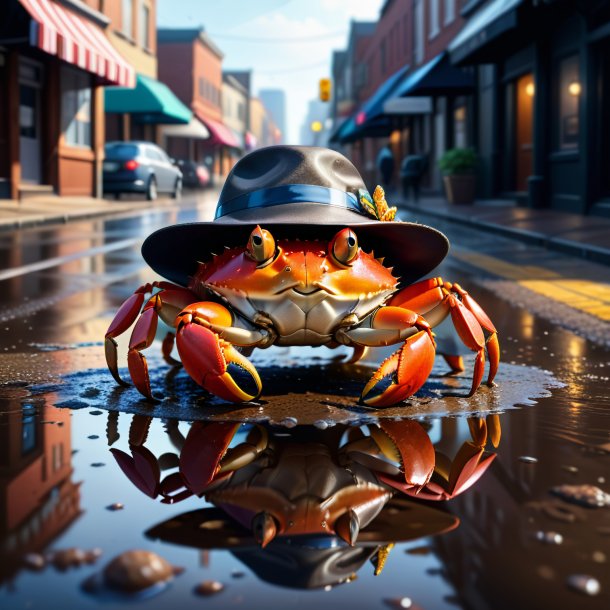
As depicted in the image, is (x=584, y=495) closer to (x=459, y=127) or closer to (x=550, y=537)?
(x=550, y=537)

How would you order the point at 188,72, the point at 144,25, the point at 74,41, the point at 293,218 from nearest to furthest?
the point at 293,218 → the point at 74,41 → the point at 144,25 → the point at 188,72

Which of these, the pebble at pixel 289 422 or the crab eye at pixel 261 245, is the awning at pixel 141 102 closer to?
the crab eye at pixel 261 245

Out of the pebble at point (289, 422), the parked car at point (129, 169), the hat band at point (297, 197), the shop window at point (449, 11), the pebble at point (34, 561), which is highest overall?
the shop window at point (449, 11)

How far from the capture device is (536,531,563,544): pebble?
2.21 metres

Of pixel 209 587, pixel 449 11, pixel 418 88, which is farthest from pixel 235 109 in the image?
pixel 209 587

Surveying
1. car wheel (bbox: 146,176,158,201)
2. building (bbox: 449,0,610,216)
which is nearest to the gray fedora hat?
building (bbox: 449,0,610,216)

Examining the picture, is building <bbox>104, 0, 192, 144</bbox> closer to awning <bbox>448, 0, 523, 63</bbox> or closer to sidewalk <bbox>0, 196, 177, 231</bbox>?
sidewalk <bbox>0, 196, 177, 231</bbox>

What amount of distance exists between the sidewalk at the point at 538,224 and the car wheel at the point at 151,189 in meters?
7.86

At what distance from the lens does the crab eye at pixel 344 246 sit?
3400mm

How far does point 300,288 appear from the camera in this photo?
3.33 m

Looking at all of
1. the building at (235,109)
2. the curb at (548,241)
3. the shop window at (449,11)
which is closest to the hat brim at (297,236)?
the curb at (548,241)

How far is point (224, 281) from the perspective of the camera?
3.42m

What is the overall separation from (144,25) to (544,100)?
21211 mm

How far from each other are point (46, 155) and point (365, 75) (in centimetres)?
4224
